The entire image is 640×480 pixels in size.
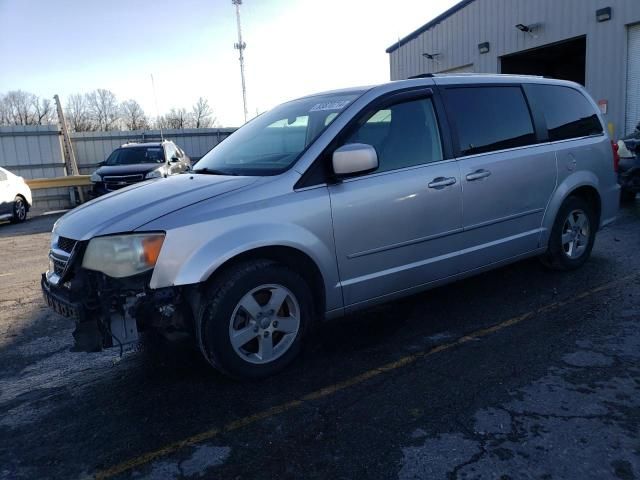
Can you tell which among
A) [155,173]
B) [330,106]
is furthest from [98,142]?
[330,106]

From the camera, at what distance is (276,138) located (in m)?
4.25

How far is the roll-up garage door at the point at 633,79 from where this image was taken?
13.4 metres

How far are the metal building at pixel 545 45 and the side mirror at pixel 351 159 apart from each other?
42.4ft

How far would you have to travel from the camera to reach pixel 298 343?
11.9 ft

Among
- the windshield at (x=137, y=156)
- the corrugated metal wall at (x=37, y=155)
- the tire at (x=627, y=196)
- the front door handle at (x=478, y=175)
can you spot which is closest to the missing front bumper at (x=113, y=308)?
the front door handle at (x=478, y=175)

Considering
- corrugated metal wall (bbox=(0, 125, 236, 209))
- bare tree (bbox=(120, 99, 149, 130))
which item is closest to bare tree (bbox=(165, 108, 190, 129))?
bare tree (bbox=(120, 99, 149, 130))

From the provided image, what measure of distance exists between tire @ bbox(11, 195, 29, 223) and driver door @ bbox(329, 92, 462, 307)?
475 inches

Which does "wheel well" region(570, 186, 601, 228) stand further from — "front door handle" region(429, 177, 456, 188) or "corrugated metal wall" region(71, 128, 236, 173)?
"corrugated metal wall" region(71, 128, 236, 173)

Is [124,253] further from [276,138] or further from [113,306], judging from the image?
[276,138]

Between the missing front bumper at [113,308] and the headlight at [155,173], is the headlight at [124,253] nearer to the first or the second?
the missing front bumper at [113,308]

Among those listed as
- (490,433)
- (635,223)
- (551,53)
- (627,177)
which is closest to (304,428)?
(490,433)

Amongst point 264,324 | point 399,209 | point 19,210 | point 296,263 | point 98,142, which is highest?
point 98,142

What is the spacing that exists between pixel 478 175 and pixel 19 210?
1258cm

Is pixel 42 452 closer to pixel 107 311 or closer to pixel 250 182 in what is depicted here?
pixel 107 311
